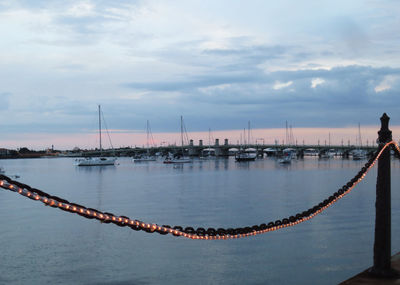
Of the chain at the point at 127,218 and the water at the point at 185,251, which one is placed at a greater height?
the chain at the point at 127,218

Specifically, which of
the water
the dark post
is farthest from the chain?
the water

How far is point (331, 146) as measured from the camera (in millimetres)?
191375

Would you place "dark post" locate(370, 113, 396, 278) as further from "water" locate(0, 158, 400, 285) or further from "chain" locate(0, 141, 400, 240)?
"water" locate(0, 158, 400, 285)

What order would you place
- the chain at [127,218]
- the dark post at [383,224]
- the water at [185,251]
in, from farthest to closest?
the water at [185,251], the dark post at [383,224], the chain at [127,218]

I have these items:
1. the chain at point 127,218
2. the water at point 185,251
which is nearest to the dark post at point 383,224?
the chain at point 127,218

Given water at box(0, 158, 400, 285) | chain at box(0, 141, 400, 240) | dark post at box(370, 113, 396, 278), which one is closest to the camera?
chain at box(0, 141, 400, 240)

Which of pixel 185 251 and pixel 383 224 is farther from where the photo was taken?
pixel 185 251

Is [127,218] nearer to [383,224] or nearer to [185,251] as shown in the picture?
[383,224]

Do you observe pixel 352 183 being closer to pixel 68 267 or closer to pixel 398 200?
pixel 68 267

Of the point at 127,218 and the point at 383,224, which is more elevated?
the point at 127,218

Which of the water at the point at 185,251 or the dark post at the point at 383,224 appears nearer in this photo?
the dark post at the point at 383,224

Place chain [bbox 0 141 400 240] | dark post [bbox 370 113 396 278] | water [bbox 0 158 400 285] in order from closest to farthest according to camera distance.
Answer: chain [bbox 0 141 400 240]
dark post [bbox 370 113 396 278]
water [bbox 0 158 400 285]

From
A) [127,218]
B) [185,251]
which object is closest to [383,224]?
[127,218]

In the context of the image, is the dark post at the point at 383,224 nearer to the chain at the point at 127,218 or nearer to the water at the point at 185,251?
the chain at the point at 127,218
